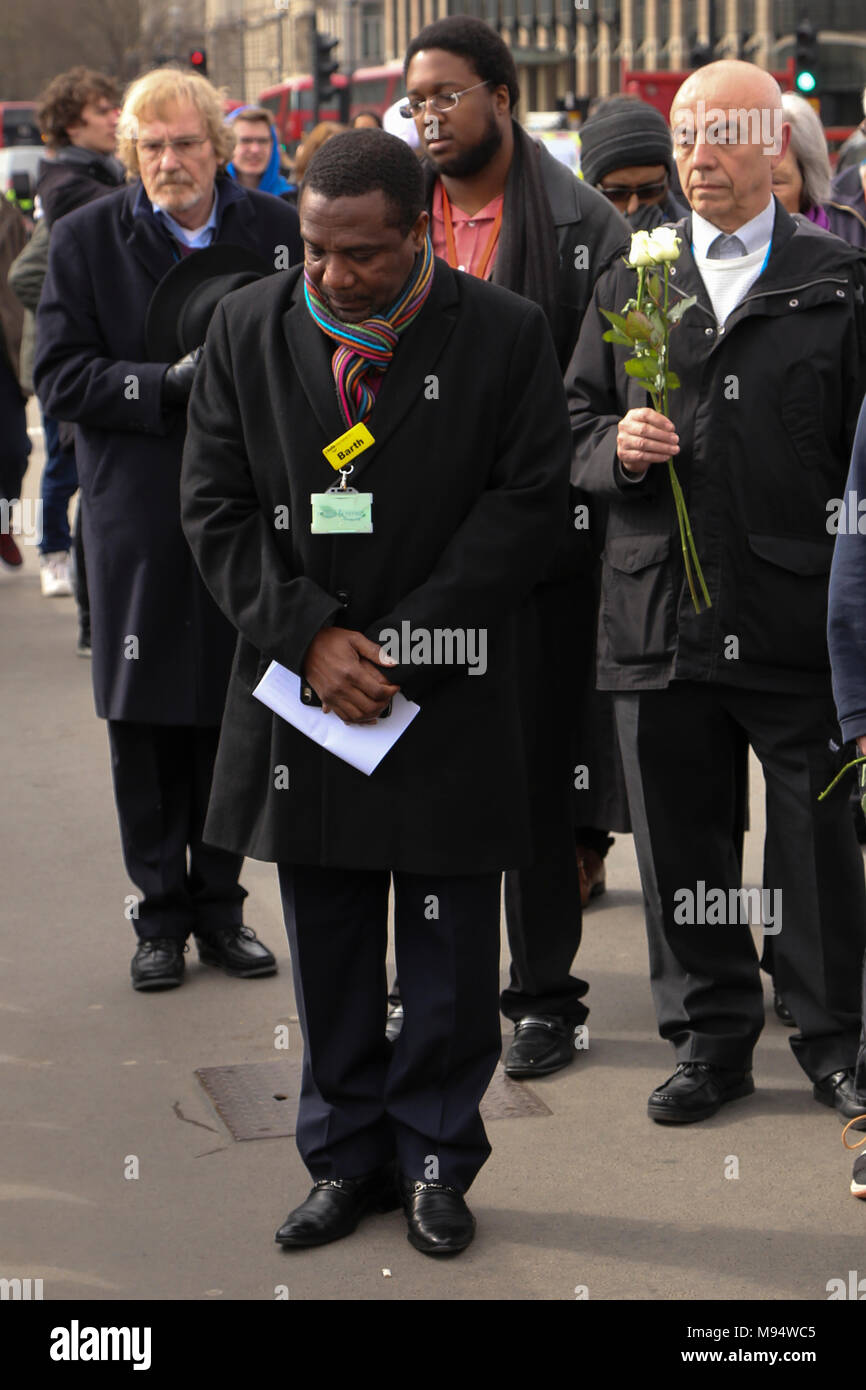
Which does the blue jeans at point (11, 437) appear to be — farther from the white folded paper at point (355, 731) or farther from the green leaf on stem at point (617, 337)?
the white folded paper at point (355, 731)

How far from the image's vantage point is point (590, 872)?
612 cm

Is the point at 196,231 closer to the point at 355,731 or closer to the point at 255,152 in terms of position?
the point at 355,731

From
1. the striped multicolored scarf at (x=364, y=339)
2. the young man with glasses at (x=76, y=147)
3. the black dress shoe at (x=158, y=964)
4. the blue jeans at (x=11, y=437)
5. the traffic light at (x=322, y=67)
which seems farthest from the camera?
the traffic light at (x=322, y=67)

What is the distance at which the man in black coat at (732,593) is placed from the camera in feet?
14.2

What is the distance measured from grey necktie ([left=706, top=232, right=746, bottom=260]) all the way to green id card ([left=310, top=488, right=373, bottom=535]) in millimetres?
1155

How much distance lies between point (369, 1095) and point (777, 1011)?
1563 millimetres

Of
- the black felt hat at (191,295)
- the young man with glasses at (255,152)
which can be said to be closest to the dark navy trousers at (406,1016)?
the black felt hat at (191,295)

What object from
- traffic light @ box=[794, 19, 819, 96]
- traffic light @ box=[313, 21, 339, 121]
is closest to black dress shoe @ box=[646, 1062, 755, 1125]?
traffic light @ box=[794, 19, 819, 96]

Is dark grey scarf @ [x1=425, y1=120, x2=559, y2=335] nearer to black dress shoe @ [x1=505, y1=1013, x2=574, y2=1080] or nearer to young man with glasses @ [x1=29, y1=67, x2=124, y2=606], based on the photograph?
black dress shoe @ [x1=505, y1=1013, x2=574, y2=1080]

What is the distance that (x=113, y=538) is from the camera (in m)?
5.38

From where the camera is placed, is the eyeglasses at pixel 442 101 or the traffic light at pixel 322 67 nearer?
the eyeglasses at pixel 442 101

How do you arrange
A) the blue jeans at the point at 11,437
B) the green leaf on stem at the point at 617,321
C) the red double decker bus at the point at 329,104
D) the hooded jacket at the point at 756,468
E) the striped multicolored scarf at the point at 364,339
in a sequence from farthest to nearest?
the red double decker bus at the point at 329,104, the blue jeans at the point at 11,437, the hooded jacket at the point at 756,468, the green leaf on stem at the point at 617,321, the striped multicolored scarf at the point at 364,339

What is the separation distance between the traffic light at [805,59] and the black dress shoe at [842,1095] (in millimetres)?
19319

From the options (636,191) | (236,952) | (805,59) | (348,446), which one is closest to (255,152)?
(636,191)
